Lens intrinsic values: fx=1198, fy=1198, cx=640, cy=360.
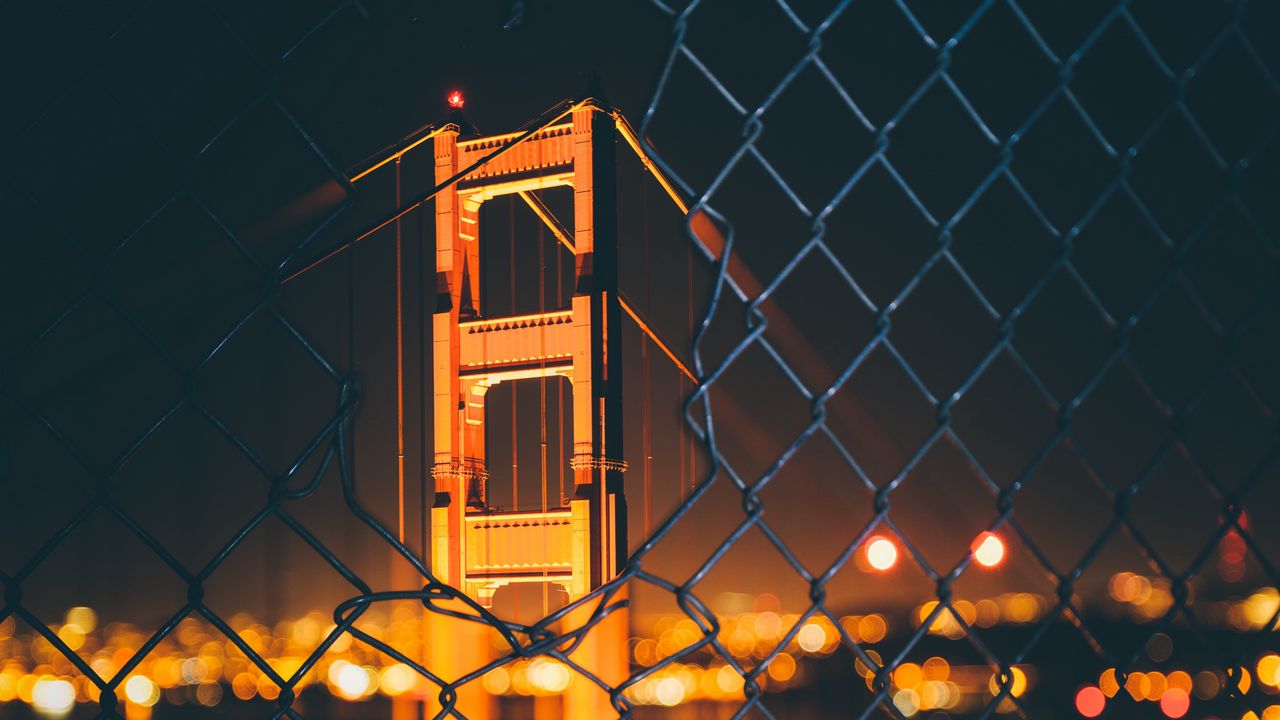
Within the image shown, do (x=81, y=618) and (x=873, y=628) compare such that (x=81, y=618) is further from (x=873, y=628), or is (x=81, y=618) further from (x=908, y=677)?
(x=908, y=677)

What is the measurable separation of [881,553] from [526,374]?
43.7 ft

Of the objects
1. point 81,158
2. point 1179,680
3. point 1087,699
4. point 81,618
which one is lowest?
point 81,158

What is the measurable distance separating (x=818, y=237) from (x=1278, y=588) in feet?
2.03

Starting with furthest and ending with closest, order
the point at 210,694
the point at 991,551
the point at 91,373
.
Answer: the point at 210,694, the point at 91,373, the point at 991,551

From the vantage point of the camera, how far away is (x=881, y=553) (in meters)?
1.57

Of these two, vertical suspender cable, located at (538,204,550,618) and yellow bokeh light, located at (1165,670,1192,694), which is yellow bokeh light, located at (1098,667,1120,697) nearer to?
vertical suspender cable, located at (538,204,550,618)

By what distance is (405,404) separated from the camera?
16.9 metres

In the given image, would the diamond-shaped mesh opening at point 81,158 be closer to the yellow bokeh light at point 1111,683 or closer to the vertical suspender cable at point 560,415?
the yellow bokeh light at point 1111,683

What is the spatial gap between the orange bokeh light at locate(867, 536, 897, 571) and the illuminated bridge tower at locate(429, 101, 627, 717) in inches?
462

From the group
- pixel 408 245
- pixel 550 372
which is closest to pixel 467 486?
pixel 550 372

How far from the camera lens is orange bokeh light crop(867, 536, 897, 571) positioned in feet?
5.07

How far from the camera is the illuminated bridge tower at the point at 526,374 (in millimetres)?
13844

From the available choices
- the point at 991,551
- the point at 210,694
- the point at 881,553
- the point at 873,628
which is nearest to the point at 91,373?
the point at 881,553

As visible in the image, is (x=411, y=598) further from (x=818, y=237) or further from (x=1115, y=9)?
(x=1115, y=9)
